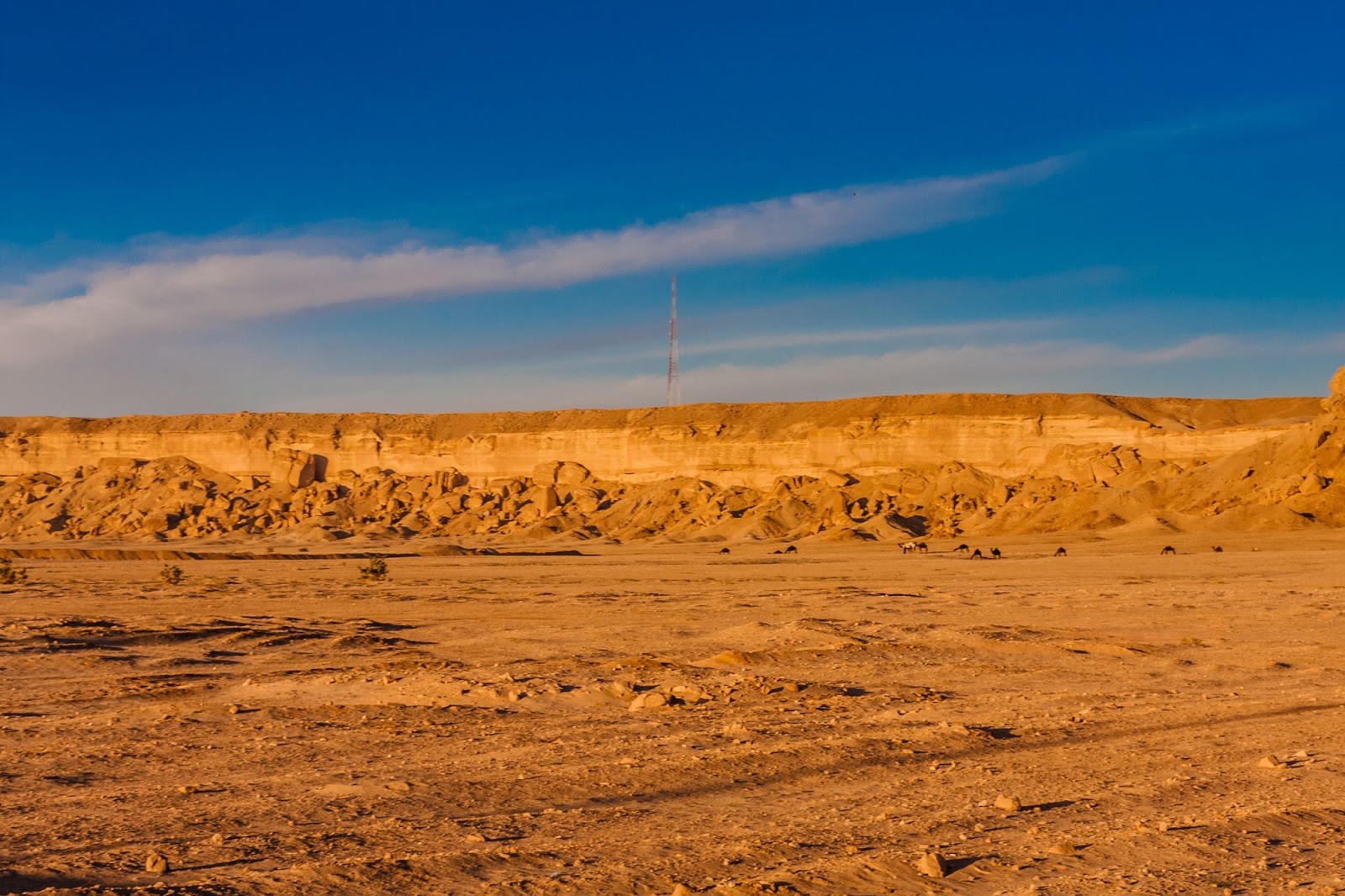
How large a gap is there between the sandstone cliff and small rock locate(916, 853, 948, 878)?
49.7 metres

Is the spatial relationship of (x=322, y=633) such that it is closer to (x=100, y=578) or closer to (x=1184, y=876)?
(x=1184, y=876)

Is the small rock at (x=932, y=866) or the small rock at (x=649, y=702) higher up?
the small rock at (x=932, y=866)

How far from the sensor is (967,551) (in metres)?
50.4

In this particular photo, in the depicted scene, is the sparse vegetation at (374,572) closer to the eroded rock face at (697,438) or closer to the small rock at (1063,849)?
the small rock at (1063,849)

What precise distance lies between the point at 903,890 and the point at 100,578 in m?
37.8

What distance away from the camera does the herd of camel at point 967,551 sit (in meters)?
44.0

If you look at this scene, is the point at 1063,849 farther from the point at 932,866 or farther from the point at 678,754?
the point at 678,754

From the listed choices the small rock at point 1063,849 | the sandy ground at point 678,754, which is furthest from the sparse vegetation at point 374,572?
the small rock at point 1063,849

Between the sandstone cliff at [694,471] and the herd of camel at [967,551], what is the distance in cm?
764

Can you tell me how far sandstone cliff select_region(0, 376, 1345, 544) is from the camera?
193 ft

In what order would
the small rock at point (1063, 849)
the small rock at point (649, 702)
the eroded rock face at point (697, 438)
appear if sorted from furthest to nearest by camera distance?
the eroded rock face at point (697, 438)
the small rock at point (649, 702)
the small rock at point (1063, 849)

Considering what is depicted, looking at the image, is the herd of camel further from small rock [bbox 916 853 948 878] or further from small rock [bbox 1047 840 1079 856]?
small rock [bbox 916 853 948 878]

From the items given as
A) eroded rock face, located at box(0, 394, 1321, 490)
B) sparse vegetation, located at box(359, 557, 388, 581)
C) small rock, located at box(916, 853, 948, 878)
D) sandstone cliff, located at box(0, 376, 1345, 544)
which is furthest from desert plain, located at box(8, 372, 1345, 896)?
eroded rock face, located at box(0, 394, 1321, 490)

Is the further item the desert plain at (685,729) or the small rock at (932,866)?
the desert plain at (685,729)
